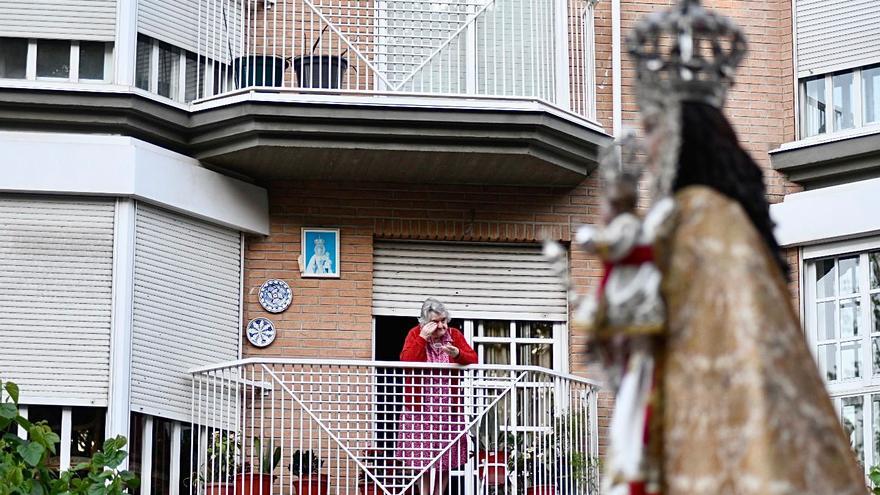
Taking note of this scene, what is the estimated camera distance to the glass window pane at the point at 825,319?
17.1m

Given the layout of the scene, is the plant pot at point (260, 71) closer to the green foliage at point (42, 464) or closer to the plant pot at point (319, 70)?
the plant pot at point (319, 70)

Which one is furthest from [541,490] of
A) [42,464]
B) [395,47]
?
[42,464]

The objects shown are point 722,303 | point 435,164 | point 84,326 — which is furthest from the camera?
point 435,164

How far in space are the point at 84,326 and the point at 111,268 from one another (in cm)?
50

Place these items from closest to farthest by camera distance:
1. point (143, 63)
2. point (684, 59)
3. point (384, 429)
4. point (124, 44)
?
point (684, 59), point (384, 429), point (124, 44), point (143, 63)

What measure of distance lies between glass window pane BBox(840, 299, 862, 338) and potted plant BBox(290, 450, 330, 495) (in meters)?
4.54

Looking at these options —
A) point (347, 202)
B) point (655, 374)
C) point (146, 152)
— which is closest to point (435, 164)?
point (347, 202)

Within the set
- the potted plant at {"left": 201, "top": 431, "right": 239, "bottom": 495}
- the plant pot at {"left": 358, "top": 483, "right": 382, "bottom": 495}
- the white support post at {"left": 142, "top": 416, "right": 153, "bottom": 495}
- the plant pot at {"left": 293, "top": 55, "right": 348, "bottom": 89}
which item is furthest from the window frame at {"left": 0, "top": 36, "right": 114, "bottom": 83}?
the plant pot at {"left": 358, "top": 483, "right": 382, "bottom": 495}

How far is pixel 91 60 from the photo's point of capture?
1630 cm

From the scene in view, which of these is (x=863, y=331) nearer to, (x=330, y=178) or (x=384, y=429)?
(x=384, y=429)

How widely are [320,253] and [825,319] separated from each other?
4333mm

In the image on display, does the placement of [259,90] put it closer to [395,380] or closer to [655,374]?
[395,380]

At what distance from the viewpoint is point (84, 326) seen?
15.8m

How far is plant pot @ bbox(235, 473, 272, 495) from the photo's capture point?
51.5 ft
